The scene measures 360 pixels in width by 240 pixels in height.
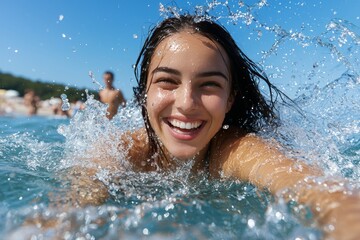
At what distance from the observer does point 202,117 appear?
9.93ft

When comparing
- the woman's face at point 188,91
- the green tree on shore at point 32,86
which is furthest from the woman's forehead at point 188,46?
the green tree on shore at point 32,86

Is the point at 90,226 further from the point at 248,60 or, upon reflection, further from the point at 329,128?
the point at 329,128

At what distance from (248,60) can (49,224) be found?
7.51 ft

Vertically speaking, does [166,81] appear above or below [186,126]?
above

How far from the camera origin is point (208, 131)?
3133 mm

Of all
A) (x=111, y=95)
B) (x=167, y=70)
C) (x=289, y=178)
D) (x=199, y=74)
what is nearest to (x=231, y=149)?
(x=199, y=74)

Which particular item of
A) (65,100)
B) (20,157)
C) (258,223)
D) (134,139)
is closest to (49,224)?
(258,223)

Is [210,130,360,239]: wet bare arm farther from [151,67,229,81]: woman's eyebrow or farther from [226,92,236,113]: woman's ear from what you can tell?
[151,67,229,81]: woman's eyebrow

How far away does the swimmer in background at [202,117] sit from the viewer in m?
2.58

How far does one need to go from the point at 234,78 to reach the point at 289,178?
1398 mm

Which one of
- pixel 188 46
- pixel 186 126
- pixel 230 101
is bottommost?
pixel 186 126

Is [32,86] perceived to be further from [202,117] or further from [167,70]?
[202,117]

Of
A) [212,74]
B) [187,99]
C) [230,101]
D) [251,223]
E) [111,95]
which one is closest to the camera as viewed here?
[251,223]

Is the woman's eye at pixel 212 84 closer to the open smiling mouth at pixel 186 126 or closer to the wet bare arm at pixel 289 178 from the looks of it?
the open smiling mouth at pixel 186 126
